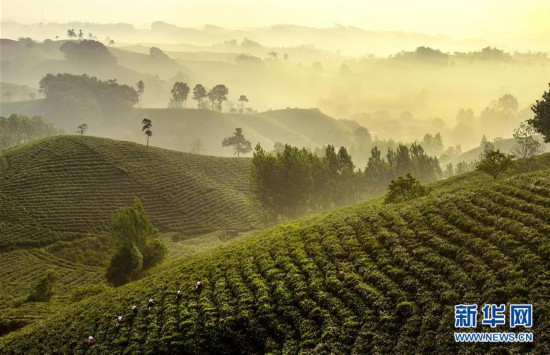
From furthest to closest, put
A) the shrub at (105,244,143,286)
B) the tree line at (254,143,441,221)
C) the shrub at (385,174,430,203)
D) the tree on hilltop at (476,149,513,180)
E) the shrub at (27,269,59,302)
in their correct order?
the tree line at (254,143,441,221) → the shrub at (105,244,143,286) → the shrub at (27,269,59,302) → the shrub at (385,174,430,203) → the tree on hilltop at (476,149,513,180)

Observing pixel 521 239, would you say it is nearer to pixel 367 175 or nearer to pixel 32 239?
pixel 32 239

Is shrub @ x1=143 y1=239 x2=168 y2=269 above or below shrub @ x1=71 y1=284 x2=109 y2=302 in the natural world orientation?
above

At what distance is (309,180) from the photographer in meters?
109

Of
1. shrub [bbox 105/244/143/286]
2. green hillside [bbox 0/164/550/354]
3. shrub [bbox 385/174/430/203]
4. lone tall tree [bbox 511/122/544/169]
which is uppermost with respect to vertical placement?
lone tall tree [bbox 511/122/544/169]

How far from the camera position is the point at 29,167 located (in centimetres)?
11350

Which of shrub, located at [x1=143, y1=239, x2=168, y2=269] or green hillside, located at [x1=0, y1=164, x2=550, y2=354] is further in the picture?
shrub, located at [x1=143, y1=239, x2=168, y2=269]

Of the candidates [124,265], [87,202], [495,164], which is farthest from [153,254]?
[495,164]

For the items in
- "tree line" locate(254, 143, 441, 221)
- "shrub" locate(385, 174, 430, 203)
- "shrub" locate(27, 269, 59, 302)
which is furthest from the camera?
"tree line" locate(254, 143, 441, 221)

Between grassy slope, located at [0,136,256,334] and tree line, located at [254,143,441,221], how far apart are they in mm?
13861

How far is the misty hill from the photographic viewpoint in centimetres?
9344

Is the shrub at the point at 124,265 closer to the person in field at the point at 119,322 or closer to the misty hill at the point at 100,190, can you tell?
the person in field at the point at 119,322

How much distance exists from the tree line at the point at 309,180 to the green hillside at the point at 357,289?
5905 centimetres

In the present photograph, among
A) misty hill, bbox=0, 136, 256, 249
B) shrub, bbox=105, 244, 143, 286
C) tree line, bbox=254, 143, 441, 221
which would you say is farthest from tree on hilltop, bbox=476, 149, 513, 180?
misty hill, bbox=0, 136, 256, 249

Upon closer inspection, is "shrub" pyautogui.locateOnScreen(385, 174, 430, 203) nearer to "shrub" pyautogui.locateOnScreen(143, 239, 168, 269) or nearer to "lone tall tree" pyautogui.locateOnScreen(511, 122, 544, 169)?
"lone tall tree" pyautogui.locateOnScreen(511, 122, 544, 169)
